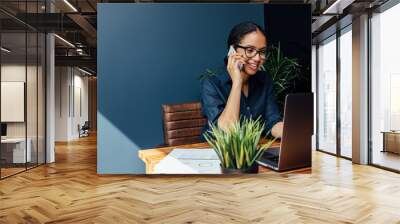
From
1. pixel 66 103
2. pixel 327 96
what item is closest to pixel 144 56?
pixel 327 96

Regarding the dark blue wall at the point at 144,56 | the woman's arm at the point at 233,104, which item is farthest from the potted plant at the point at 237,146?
the dark blue wall at the point at 144,56

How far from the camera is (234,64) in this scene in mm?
5453

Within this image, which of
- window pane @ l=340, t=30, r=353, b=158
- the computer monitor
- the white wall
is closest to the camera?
the computer monitor

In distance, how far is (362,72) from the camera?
281 inches

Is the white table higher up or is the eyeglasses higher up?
the eyeglasses

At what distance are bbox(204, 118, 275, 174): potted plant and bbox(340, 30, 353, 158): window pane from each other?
10.4ft

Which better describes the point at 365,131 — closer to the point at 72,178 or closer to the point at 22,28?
the point at 72,178

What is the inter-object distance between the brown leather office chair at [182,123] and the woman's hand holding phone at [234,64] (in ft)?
1.97

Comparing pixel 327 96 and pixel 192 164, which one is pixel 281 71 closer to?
pixel 192 164

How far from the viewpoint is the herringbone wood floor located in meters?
3.59

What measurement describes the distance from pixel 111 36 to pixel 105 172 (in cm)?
184

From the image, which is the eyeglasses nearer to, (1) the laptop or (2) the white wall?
(1) the laptop

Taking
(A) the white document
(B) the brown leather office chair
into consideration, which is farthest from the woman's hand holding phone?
(A) the white document

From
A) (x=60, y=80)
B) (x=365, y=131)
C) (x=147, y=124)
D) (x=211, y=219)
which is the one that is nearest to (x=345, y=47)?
(x=365, y=131)
